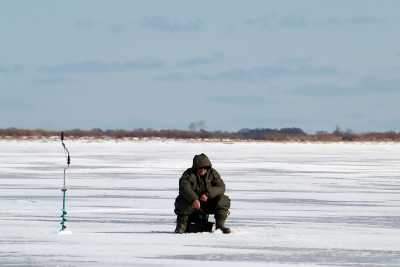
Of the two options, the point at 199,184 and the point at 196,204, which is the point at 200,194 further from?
the point at 196,204

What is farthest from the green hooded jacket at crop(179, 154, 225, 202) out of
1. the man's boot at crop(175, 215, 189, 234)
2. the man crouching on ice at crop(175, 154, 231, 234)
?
the man's boot at crop(175, 215, 189, 234)

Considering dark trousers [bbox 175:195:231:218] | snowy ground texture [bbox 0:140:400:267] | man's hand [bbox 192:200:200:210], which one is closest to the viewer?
snowy ground texture [bbox 0:140:400:267]

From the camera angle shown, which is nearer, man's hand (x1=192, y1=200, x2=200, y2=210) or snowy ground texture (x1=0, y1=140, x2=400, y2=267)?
snowy ground texture (x1=0, y1=140, x2=400, y2=267)

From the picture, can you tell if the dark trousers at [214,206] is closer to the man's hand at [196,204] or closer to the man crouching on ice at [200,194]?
the man crouching on ice at [200,194]

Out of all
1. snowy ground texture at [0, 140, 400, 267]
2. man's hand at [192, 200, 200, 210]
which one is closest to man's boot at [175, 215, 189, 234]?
snowy ground texture at [0, 140, 400, 267]

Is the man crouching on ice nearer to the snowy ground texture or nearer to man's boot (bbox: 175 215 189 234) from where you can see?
man's boot (bbox: 175 215 189 234)

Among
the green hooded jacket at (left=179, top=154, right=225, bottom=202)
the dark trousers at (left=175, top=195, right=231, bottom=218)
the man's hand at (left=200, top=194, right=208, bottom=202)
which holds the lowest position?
the dark trousers at (left=175, top=195, right=231, bottom=218)

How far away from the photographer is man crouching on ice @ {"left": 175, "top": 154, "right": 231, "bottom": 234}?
43.8 ft

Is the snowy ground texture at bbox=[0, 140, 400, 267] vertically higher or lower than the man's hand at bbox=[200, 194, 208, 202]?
lower

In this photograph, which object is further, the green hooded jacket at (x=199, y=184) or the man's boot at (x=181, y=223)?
the man's boot at (x=181, y=223)

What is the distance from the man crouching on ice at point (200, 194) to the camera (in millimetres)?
13336

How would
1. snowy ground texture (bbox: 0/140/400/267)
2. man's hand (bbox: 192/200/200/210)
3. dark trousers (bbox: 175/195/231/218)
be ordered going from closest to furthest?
1. snowy ground texture (bbox: 0/140/400/267)
2. man's hand (bbox: 192/200/200/210)
3. dark trousers (bbox: 175/195/231/218)

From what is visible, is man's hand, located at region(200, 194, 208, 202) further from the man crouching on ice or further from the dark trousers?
the dark trousers

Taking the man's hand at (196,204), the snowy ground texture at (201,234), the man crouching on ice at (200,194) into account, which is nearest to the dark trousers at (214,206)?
the man crouching on ice at (200,194)
